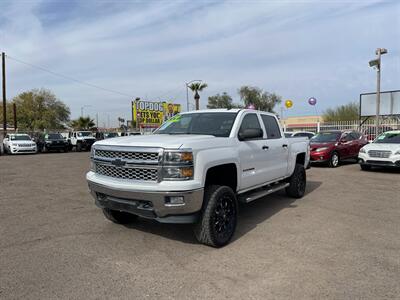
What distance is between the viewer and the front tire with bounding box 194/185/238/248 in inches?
183

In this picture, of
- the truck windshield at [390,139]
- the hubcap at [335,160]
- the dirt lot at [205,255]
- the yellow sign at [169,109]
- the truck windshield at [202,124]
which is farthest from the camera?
the yellow sign at [169,109]

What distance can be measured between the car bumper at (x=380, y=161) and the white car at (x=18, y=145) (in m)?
23.2

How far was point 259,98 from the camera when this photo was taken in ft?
204

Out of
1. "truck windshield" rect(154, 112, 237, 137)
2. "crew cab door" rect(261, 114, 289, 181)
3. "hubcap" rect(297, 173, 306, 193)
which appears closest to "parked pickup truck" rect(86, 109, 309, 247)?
"truck windshield" rect(154, 112, 237, 137)

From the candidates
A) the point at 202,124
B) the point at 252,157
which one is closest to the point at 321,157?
the point at 252,157

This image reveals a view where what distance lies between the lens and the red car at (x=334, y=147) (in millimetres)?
14491

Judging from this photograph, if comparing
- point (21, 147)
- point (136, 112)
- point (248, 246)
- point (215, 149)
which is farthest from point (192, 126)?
point (136, 112)

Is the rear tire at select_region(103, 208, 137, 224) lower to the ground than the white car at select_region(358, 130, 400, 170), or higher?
lower

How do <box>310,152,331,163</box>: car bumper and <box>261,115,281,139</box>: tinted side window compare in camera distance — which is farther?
<box>310,152,331,163</box>: car bumper

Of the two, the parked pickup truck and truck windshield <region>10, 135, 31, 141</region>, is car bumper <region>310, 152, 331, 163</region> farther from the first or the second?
truck windshield <region>10, 135, 31, 141</region>

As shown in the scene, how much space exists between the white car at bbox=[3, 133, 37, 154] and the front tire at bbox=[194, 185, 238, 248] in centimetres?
2492

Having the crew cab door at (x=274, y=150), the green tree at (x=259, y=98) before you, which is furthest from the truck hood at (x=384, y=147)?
the green tree at (x=259, y=98)

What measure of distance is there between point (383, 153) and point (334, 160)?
8.12 feet

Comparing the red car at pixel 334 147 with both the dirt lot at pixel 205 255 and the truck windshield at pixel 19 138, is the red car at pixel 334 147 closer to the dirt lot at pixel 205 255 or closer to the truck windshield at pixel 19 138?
the dirt lot at pixel 205 255
